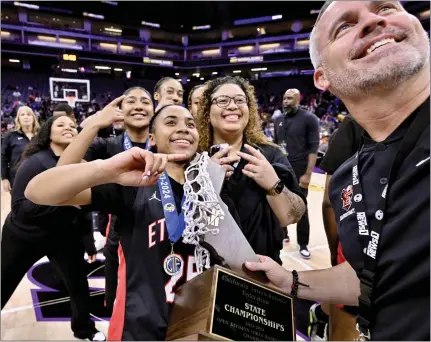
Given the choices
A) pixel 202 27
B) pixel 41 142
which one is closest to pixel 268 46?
pixel 202 27

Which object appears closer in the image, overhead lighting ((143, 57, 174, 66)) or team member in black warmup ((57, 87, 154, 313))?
team member in black warmup ((57, 87, 154, 313))

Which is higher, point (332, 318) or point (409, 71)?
point (409, 71)

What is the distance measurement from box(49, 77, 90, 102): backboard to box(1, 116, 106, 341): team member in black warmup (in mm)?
6907

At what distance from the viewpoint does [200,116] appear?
5.78 ft

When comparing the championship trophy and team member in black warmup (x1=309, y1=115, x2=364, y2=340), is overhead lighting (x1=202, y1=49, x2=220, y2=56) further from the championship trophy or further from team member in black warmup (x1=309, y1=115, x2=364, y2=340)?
the championship trophy

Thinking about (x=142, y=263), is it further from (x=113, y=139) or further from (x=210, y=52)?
(x=210, y=52)

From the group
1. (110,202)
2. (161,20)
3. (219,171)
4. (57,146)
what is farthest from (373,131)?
(161,20)

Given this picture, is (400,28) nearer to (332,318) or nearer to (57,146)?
(332,318)

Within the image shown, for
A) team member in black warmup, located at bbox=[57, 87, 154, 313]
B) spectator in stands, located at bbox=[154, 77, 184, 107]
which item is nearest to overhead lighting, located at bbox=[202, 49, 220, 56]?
spectator in stands, located at bbox=[154, 77, 184, 107]

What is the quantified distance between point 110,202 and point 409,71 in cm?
109

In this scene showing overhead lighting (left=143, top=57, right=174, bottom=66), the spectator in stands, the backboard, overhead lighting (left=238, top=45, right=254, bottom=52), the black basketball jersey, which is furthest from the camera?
overhead lighting (left=238, top=45, right=254, bottom=52)

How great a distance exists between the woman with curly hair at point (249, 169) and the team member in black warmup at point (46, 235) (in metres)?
1.24

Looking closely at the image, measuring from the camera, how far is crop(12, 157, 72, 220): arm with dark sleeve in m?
2.14

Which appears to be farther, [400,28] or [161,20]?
[161,20]
